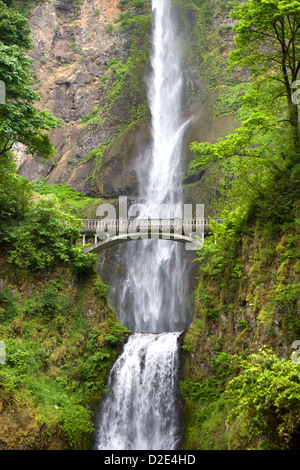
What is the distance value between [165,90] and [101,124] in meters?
6.65

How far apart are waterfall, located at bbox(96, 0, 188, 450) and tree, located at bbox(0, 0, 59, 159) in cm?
929

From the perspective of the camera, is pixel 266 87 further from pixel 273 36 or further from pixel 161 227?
pixel 161 227

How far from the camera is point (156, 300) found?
2397 cm

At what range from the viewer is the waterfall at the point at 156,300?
13.3 metres

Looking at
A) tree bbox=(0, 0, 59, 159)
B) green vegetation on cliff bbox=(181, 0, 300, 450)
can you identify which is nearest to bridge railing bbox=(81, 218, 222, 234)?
green vegetation on cliff bbox=(181, 0, 300, 450)

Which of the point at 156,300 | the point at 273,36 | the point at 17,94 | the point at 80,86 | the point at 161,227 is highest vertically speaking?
the point at 80,86

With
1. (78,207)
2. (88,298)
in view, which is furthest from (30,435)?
(78,207)

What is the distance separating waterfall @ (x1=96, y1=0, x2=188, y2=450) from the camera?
13.3m

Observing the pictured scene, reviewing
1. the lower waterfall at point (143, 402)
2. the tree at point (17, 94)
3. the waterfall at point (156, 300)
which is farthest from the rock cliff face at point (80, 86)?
the tree at point (17, 94)

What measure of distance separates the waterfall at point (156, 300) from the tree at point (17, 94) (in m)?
9.29

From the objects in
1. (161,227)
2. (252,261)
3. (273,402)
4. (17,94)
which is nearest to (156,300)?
(161,227)

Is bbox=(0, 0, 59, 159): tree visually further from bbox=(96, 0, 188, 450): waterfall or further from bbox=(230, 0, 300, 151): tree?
bbox=(96, 0, 188, 450): waterfall

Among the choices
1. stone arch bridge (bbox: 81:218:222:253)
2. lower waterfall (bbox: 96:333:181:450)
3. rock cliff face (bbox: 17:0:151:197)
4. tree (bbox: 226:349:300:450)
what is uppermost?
rock cliff face (bbox: 17:0:151:197)

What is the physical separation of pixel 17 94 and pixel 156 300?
1574cm
